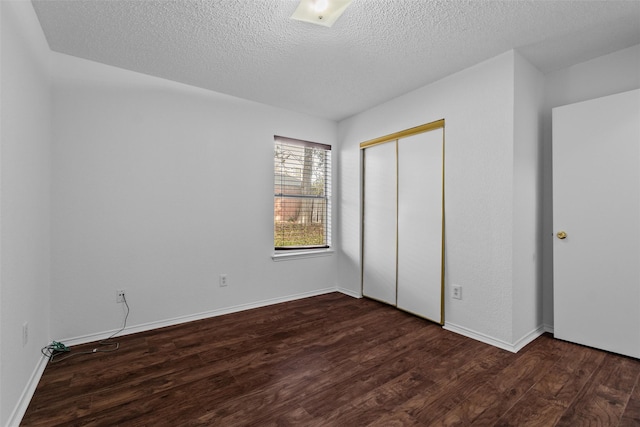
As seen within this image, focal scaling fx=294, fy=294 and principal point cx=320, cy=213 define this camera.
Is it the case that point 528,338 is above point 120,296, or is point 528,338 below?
below

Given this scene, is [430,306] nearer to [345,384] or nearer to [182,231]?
[345,384]

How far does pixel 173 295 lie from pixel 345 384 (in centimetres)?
199

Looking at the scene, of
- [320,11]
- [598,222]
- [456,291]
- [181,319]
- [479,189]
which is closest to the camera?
[320,11]

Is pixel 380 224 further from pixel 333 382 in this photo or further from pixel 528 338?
pixel 333 382

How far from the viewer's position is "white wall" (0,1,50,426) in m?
1.50

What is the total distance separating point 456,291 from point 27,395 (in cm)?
324

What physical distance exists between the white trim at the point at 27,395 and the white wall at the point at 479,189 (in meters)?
3.14

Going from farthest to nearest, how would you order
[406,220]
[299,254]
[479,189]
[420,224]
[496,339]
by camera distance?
[299,254] < [406,220] < [420,224] < [479,189] < [496,339]

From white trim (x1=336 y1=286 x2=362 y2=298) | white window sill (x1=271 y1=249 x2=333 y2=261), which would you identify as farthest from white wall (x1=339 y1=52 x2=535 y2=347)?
white window sill (x1=271 y1=249 x2=333 y2=261)

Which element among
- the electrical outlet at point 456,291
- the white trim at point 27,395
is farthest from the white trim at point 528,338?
the white trim at point 27,395

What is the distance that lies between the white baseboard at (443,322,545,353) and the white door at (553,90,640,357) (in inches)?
7.0

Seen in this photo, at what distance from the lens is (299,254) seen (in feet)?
12.6

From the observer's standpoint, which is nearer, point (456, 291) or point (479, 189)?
point (479, 189)

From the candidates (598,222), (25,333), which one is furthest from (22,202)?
(598,222)
